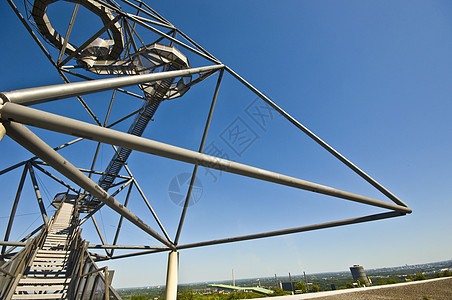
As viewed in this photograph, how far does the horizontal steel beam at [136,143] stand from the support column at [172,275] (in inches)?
217

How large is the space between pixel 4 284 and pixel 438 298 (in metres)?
20.9

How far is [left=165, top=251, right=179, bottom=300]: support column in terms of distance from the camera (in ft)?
21.2

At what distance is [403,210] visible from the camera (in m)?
4.84

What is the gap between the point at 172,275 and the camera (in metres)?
6.78

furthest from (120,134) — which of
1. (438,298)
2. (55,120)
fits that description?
(438,298)

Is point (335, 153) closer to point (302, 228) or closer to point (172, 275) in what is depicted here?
point (302, 228)

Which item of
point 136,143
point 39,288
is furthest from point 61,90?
point 39,288

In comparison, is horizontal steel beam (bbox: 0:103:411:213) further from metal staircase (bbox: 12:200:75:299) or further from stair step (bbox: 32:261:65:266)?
stair step (bbox: 32:261:65:266)

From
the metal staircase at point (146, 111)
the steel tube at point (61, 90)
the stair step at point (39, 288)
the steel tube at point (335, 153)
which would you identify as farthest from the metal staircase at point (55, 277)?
the steel tube at point (335, 153)

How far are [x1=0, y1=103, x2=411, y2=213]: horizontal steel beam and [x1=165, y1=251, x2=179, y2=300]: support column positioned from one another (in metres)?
5.51

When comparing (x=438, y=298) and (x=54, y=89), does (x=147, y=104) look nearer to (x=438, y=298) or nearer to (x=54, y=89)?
(x=54, y=89)

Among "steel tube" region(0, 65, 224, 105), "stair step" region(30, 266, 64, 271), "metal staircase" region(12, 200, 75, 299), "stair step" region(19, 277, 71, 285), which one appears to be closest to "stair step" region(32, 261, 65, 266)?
"metal staircase" region(12, 200, 75, 299)

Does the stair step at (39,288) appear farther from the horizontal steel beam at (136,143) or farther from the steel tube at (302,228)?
the horizontal steel beam at (136,143)

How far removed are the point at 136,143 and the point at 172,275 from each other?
6.00 m
